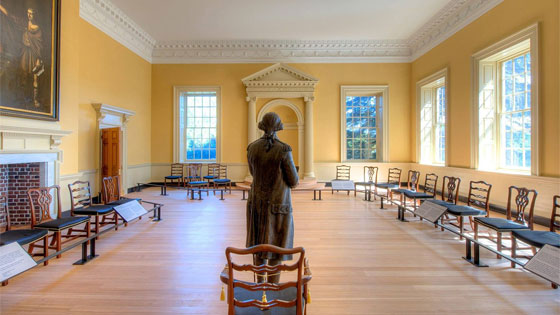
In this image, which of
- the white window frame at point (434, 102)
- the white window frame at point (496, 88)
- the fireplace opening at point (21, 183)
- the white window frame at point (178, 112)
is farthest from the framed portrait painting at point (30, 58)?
the white window frame at point (434, 102)

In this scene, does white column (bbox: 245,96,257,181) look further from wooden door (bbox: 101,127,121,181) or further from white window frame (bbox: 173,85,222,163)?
wooden door (bbox: 101,127,121,181)

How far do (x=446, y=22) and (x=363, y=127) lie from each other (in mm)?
4404

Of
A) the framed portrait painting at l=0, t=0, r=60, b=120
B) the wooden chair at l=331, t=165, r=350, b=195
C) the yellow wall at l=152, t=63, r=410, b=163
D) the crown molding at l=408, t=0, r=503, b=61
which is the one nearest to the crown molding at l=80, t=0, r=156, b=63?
the yellow wall at l=152, t=63, r=410, b=163

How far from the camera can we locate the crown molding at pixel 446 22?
21.8ft

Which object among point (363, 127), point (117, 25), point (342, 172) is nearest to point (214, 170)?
point (342, 172)

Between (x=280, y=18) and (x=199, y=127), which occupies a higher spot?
(x=280, y=18)

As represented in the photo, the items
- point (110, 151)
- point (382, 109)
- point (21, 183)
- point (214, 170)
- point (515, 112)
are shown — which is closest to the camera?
point (21, 183)

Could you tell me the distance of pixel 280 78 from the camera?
10.1 m

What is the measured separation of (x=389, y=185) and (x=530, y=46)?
4358 mm

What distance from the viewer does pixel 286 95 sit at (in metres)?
10.2

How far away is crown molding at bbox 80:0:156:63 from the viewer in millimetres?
6922

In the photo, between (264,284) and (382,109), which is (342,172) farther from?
(264,284)

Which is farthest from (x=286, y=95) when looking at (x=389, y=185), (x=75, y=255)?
(x=75, y=255)

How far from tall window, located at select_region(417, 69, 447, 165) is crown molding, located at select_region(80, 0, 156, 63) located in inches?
406
